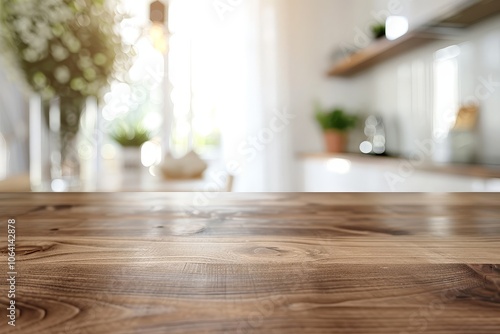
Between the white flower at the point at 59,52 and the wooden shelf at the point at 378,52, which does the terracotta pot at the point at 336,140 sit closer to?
the wooden shelf at the point at 378,52

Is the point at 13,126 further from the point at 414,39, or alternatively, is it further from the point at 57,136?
the point at 414,39

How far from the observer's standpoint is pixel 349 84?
3.93 meters

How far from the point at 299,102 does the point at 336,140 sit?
1.82 feet

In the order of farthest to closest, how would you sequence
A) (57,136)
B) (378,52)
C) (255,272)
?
(378,52), (57,136), (255,272)

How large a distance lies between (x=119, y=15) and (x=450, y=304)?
1.42m

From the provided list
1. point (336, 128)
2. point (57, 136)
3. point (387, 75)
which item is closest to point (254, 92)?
point (336, 128)

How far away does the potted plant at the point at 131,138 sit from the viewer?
10.3 ft

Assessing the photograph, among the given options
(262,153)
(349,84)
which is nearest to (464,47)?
(349,84)

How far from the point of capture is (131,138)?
13.8ft

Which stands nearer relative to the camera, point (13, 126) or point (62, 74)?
point (62, 74)

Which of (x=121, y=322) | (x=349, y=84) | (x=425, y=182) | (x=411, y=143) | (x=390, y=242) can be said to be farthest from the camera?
(x=349, y=84)

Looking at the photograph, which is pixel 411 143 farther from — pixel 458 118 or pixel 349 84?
pixel 349 84

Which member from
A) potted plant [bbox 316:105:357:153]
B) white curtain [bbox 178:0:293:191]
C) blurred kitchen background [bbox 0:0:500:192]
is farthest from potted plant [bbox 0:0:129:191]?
white curtain [bbox 178:0:293:191]

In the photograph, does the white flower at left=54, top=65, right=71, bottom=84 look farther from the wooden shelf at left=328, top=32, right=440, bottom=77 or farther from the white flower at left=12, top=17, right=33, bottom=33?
the wooden shelf at left=328, top=32, right=440, bottom=77
